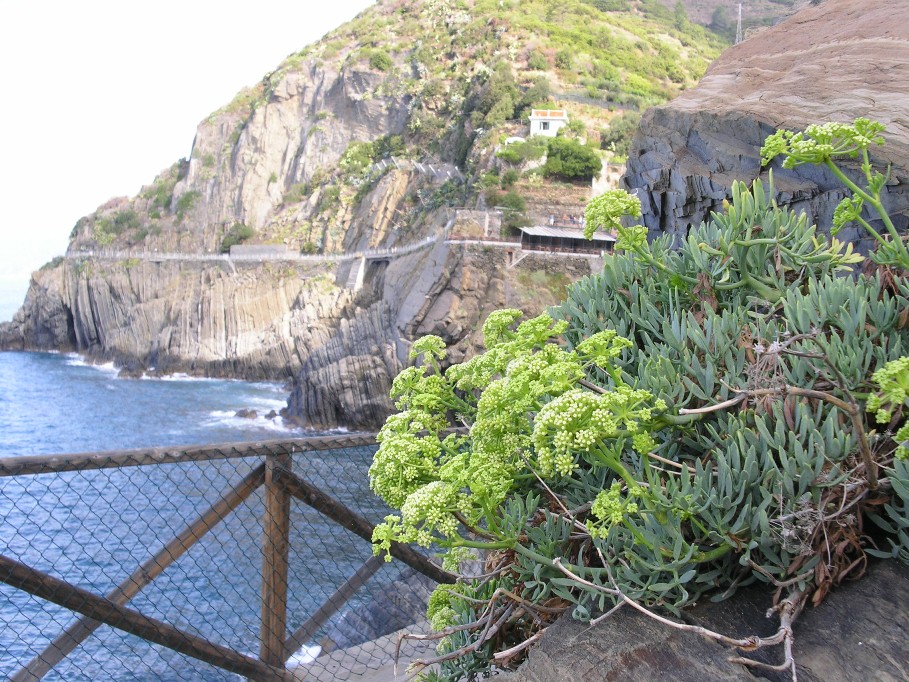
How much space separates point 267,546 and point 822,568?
85.5 inches

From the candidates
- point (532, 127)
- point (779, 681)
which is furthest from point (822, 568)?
point (532, 127)

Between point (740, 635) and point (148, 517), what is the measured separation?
56.4 ft

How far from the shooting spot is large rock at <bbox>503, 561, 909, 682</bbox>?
189 centimetres

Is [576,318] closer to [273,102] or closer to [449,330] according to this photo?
[449,330]

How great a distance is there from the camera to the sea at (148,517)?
685cm

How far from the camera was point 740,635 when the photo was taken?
2.04 meters

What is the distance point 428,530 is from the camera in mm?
1959

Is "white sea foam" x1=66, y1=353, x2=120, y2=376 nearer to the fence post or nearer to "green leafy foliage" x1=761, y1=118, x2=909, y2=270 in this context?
the fence post

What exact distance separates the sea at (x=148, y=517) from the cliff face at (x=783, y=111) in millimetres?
2973

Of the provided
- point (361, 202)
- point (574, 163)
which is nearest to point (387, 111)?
point (361, 202)

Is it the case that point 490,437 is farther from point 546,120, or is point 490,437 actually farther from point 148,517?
point 546,120

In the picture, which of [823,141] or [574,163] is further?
[574,163]

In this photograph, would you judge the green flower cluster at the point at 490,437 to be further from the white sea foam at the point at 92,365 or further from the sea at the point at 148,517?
the white sea foam at the point at 92,365

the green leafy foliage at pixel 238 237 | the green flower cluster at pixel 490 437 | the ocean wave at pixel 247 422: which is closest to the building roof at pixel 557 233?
the ocean wave at pixel 247 422
